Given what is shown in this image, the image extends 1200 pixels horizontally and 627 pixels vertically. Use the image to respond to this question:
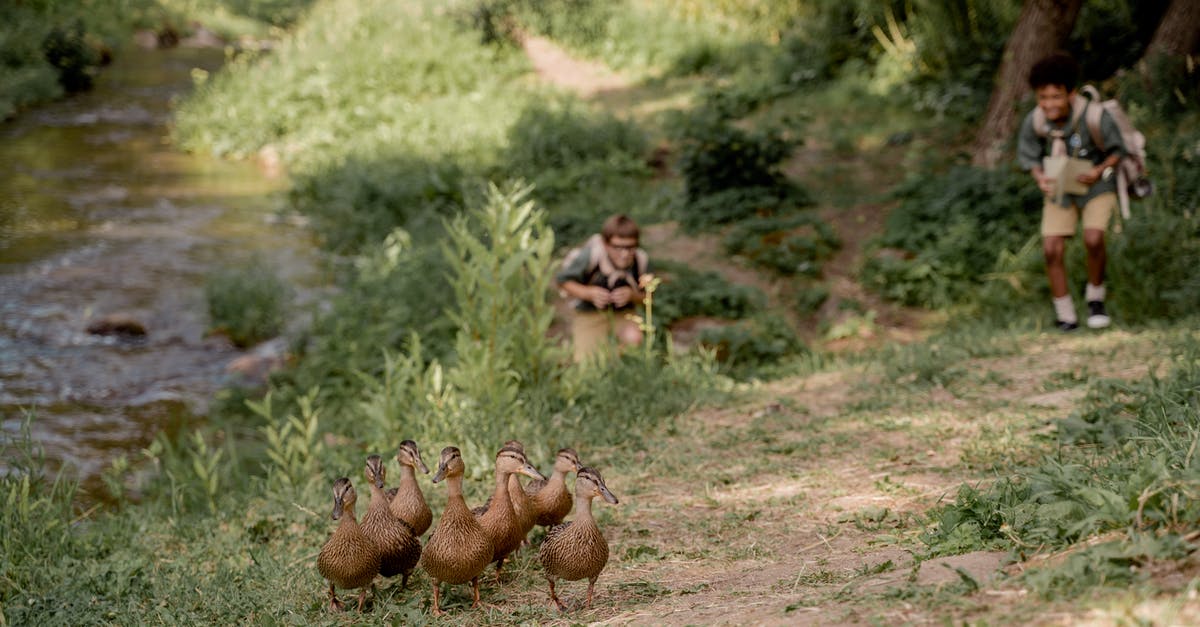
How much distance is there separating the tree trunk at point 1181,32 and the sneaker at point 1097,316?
3756mm

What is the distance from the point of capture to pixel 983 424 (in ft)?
16.5

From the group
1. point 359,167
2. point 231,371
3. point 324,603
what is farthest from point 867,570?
point 359,167

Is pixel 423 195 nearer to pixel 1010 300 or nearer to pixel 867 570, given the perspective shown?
pixel 1010 300

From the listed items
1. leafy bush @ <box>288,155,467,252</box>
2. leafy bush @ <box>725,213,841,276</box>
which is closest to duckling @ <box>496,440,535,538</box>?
leafy bush @ <box>725,213,841,276</box>

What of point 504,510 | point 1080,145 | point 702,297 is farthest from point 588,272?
point 1080,145

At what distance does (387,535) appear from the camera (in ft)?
11.6

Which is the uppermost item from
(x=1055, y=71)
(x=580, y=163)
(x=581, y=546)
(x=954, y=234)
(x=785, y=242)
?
(x=1055, y=71)

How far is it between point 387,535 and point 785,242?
22.1ft

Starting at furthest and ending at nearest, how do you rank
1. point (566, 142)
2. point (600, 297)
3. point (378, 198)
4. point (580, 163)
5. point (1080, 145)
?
1. point (566, 142)
2. point (580, 163)
3. point (378, 198)
4. point (1080, 145)
5. point (600, 297)

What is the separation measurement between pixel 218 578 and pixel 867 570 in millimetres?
2486

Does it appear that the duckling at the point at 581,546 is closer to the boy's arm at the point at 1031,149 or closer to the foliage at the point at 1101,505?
the foliage at the point at 1101,505

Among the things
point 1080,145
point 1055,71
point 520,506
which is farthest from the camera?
point 1080,145

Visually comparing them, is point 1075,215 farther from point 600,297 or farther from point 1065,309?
point 600,297

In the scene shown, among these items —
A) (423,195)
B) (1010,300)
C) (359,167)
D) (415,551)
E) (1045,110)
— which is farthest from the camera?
(359,167)
